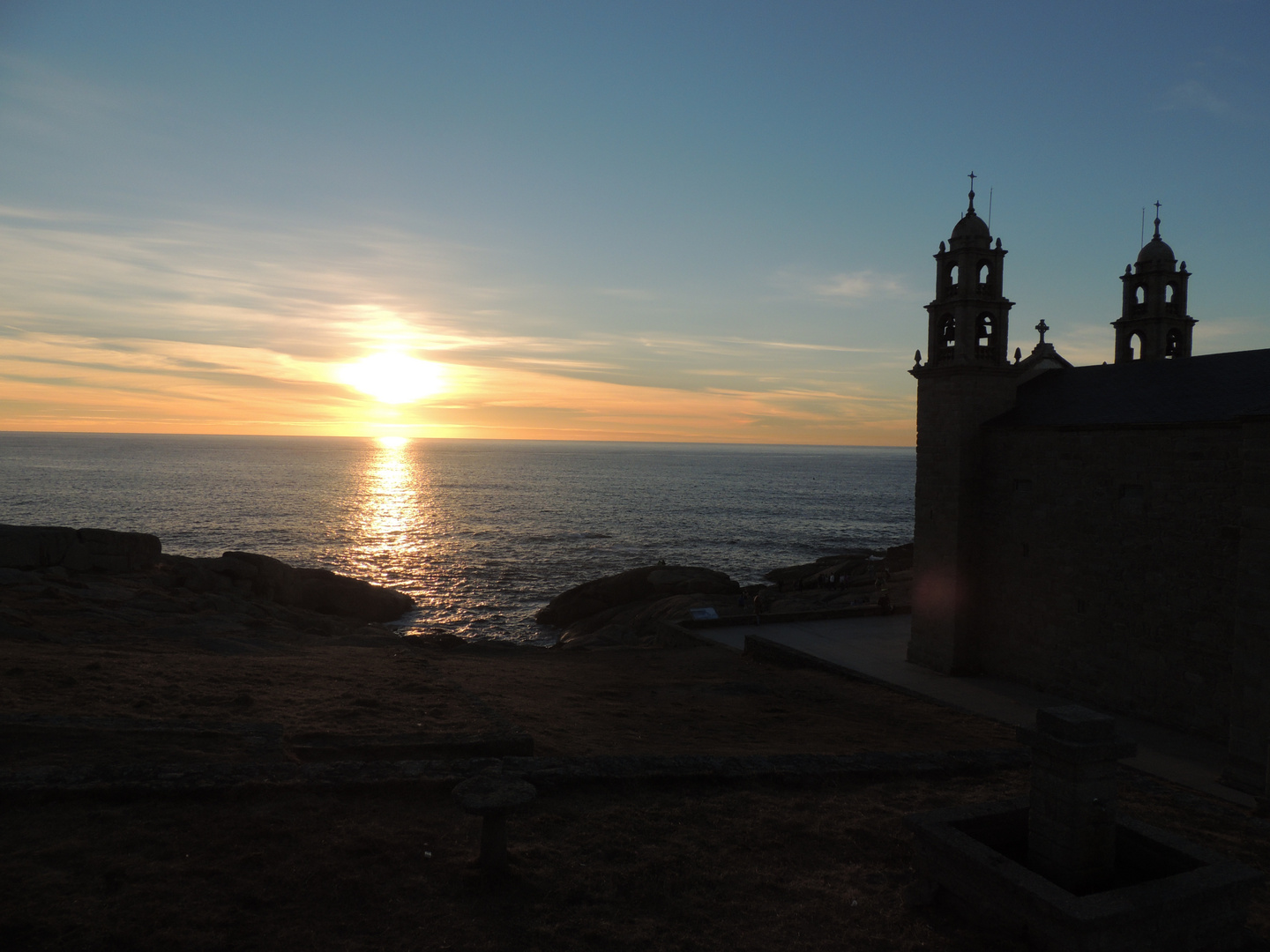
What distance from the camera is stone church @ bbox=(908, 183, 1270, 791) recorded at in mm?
14305

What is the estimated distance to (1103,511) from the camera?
54.8 ft

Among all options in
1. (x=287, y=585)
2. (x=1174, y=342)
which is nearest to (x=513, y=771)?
(x=1174, y=342)

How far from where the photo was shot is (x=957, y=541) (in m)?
19.7

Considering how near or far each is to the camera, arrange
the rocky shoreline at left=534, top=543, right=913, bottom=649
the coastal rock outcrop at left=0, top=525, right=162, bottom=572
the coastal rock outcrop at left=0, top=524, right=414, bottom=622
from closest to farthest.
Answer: the coastal rock outcrop at left=0, top=525, right=162, bottom=572 < the coastal rock outcrop at left=0, top=524, right=414, bottom=622 < the rocky shoreline at left=534, top=543, right=913, bottom=649

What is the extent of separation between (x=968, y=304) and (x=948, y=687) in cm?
969

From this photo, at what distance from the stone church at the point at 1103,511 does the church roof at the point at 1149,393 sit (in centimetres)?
6

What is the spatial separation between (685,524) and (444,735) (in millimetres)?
74933

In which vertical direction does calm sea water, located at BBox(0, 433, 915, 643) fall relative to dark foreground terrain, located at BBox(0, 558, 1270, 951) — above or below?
below

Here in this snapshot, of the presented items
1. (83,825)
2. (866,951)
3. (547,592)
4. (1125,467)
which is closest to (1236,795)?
(1125,467)

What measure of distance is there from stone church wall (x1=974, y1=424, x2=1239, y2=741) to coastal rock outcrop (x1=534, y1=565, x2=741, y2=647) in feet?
→ 51.7

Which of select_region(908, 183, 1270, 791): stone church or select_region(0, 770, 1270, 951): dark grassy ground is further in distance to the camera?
select_region(908, 183, 1270, 791): stone church

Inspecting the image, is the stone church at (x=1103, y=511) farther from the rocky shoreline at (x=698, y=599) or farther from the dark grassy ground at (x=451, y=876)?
the rocky shoreline at (x=698, y=599)

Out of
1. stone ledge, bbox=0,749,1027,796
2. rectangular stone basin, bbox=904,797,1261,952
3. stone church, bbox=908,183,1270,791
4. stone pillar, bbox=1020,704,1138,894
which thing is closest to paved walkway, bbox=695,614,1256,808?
stone church, bbox=908,183,1270,791

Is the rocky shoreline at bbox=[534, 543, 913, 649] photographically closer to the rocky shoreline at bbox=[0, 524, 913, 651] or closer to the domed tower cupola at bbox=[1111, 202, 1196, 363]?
the rocky shoreline at bbox=[0, 524, 913, 651]
